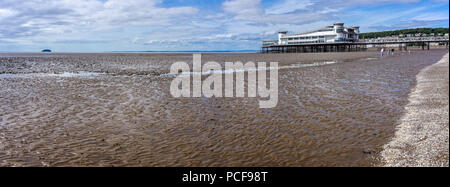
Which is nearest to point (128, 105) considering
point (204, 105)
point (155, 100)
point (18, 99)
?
point (155, 100)

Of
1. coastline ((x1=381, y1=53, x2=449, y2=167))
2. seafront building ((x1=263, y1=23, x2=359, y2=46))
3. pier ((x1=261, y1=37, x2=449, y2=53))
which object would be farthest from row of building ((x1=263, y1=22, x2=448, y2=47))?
coastline ((x1=381, y1=53, x2=449, y2=167))

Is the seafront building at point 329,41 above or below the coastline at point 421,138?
above

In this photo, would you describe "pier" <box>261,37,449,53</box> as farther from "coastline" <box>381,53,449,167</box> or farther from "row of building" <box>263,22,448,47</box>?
"coastline" <box>381,53,449,167</box>

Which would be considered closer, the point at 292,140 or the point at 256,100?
the point at 292,140

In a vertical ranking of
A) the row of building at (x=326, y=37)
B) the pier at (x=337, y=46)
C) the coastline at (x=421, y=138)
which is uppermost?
the row of building at (x=326, y=37)

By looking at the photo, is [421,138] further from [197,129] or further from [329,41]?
[329,41]

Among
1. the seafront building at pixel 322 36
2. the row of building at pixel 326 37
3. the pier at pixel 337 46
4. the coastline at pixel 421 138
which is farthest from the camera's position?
the seafront building at pixel 322 36

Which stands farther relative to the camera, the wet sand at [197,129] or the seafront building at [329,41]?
the seafront building at [329,41]

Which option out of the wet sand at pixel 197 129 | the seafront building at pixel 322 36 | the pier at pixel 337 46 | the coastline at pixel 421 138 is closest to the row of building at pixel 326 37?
the seafront building at pixel 322 36

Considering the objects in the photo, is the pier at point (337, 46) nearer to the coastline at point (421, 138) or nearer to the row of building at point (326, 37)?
the row of building at point (326, 37)

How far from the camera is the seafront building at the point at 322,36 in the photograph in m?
103

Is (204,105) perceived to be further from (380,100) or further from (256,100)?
(380,100)

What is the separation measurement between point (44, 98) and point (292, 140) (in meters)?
11.9
